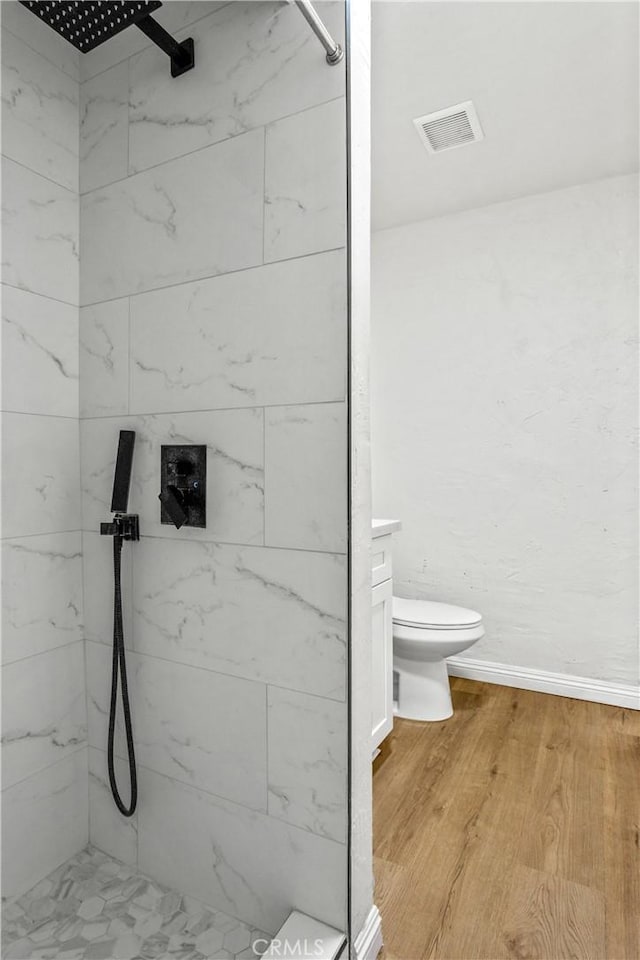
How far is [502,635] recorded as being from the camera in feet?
9.14

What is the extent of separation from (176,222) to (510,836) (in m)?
1.99

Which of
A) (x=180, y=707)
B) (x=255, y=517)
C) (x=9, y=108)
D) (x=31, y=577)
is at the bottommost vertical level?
(x=180, y=707)

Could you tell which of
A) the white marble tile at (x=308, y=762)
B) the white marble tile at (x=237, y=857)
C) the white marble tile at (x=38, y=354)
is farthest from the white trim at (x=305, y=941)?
the white marble tile at (x=38, y=354)

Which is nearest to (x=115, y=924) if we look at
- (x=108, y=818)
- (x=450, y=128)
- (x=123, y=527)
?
(x=108, y=818)

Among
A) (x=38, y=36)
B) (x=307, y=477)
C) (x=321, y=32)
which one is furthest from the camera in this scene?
(x=38, y=36)

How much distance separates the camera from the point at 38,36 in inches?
54.7

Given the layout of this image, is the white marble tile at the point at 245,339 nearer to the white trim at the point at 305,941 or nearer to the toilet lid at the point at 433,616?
the white trim at the point at 305,941

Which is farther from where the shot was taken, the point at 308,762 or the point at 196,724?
the point at 196,724

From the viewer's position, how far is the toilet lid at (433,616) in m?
2.28

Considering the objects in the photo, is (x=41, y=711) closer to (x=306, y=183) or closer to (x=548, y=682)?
(x=306, y=183)

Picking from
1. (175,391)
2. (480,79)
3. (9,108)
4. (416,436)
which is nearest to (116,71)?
(9,108)

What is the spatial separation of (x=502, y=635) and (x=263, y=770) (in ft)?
6.23

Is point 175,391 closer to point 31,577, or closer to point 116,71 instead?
point 31,577

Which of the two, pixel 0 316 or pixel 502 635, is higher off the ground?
pixel 0 316
